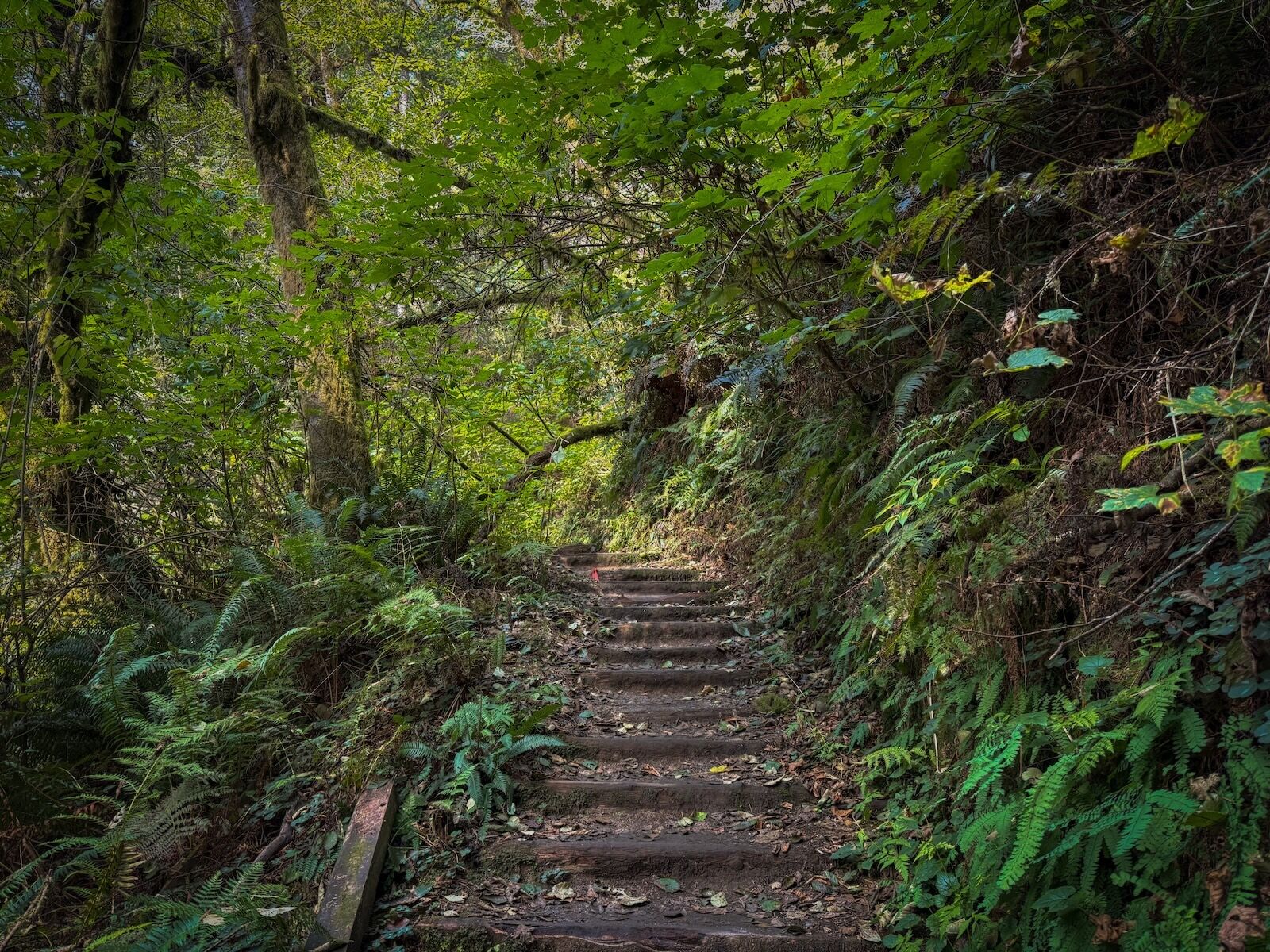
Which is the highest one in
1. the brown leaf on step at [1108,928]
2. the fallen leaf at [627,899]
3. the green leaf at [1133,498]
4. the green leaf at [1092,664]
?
the green leaf at [1133,498]

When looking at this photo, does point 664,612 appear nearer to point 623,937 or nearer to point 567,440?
point 623,937

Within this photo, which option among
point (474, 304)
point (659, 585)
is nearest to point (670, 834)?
point (659, 585)

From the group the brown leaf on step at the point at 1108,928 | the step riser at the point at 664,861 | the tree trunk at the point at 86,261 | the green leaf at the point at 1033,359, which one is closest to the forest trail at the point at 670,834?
the step riser at the point at 664,861

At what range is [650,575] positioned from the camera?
805 centimetres

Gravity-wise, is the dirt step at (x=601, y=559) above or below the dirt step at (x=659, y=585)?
above

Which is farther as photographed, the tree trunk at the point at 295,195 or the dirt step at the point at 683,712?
the tree trunk at the point at 295,195

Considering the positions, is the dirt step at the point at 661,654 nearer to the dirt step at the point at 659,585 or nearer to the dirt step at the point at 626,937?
the dirt step at the point at 659,585

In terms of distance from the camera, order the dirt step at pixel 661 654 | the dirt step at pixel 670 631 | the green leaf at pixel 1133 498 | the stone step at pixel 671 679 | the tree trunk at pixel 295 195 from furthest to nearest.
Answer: the tree trunk at pixel 295 195
the dirt step at pixel 670 631
the dirt step at pixel 661 654
the stone step at pixel 671 679
the green leaf at pixel 1133 498

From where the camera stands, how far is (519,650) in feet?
17.9

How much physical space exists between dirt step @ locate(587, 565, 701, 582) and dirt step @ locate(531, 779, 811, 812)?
389 centimetres

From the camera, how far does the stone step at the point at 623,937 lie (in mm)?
2961

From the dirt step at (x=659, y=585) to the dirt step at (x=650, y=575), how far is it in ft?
0.16

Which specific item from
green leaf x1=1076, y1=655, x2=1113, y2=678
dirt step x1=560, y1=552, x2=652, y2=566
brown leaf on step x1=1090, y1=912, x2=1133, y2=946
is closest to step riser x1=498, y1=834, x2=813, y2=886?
brown leaf on step x1=1090, y1=912, x2=1133, y2=946

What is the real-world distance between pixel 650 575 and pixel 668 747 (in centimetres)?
364
